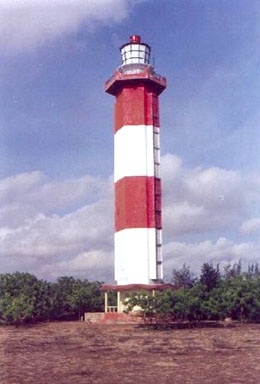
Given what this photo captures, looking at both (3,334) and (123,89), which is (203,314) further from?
(123,89)

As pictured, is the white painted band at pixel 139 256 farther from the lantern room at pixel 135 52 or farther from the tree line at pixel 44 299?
the lantern room at pixel 135 52

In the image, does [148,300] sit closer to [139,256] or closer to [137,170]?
[139,256]

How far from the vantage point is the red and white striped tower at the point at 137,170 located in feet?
120

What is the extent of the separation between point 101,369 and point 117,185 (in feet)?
78.8

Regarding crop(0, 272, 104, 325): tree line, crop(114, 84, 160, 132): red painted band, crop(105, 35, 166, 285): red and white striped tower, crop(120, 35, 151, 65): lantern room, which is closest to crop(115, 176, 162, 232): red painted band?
crop(105, 35, 166, 285): red and white striped tower

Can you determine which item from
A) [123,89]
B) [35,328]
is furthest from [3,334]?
[123,89]

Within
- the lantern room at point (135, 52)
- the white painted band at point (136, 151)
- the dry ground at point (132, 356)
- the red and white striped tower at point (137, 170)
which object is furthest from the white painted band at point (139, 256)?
the lantern room at point (135, 52)

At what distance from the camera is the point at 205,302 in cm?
3172

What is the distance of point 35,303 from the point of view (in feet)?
122

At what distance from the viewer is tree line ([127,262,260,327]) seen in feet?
98.9

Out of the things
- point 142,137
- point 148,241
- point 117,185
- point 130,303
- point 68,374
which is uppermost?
point 142,137

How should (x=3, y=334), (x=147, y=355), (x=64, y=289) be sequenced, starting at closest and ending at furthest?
1. (x=147, y=355)
2. (x=3, y=334)
3. (x=64, y=289)

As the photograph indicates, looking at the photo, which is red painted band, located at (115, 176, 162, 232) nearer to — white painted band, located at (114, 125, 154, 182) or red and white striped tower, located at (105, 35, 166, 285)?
red and white striped tower, located at (105, 35, 166, 285)

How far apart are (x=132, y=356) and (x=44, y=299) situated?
21.1 meters
